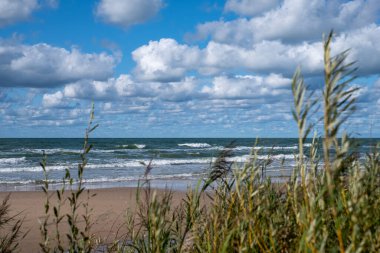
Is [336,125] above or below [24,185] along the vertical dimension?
above

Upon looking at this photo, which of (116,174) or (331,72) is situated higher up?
(331,72)

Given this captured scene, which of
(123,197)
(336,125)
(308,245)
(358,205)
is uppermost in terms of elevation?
(336,125)

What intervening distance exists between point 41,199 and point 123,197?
2.62 m

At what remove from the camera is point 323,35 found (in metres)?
1.57

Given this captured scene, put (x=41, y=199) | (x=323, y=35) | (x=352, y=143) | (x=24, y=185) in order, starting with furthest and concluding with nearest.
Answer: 1. (x=24, y=185)
2. (x=41, y=199)
3. (x=352, y=143)
4. (x=323, y=35)

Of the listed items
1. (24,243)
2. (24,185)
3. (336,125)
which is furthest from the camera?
(24,185)

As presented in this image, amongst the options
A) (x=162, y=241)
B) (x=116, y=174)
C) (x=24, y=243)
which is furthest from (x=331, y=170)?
(x=116, y=174)

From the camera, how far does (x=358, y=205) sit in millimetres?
1595

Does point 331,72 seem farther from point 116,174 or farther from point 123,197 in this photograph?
point 116,174

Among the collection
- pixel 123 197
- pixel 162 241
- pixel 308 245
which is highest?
pixel 308 245

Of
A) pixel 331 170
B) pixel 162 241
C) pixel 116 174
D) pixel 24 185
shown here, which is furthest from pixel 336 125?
pixel 116 174

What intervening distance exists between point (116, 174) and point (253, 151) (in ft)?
73.2

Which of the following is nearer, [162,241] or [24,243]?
[162,241]

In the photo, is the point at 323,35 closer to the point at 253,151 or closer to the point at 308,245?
the point at 308,245
